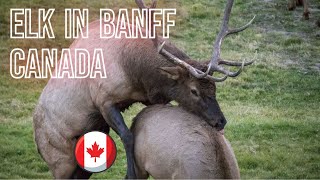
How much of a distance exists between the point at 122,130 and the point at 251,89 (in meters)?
7.58

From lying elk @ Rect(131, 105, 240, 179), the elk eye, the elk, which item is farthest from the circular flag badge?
the elk

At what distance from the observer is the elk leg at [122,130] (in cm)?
892

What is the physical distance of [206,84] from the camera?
28.7ft

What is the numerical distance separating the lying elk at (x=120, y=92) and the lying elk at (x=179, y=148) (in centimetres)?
13

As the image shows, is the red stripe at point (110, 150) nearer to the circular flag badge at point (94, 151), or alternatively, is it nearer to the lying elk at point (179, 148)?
the circular flag badge at point (94, 151)

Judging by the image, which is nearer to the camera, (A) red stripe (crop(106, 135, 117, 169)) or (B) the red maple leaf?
(B) the red maple leaf

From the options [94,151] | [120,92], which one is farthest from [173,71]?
[94,151]

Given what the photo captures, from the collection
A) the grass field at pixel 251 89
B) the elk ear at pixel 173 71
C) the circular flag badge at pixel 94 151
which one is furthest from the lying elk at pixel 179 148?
the grass field at pixel 251 89

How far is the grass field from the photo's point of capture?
12516mm

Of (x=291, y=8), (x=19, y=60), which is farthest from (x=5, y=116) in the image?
(x=291, y=8)

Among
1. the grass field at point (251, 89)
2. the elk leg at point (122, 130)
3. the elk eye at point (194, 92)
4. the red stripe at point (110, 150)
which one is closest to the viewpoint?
the elk eye at point (194, 92)

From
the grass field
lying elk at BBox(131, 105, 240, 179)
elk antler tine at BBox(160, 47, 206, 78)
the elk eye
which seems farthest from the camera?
the grass field

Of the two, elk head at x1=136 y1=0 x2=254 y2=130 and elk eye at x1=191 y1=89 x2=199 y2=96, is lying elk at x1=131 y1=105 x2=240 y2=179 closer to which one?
elk head at x1=136 y1=0 x2=254 y2=130

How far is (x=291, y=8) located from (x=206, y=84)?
12451mm
